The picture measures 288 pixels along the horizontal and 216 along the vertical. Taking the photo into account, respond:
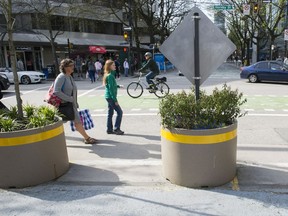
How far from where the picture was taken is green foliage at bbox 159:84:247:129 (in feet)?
13.4

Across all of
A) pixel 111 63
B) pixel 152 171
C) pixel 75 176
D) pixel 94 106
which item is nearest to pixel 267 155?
pixel 152 171

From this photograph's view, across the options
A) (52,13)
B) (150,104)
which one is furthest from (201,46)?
(52,13)

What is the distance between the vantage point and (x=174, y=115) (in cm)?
418

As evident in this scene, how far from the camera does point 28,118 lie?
4.79m

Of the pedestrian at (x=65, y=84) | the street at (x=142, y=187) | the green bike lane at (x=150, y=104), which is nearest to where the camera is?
the street at (x=142, y=187)

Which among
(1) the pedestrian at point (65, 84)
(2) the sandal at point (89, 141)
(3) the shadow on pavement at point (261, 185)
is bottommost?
(3) the shadow on pavement at point (261, 185)

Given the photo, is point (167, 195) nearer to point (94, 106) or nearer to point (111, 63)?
point (111, 63)

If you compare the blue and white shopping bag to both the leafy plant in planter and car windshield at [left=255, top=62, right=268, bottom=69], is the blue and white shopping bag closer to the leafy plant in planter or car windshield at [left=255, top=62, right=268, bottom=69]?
the leafy plant in planter

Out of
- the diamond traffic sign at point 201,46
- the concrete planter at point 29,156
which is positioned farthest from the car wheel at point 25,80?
the diamond traffic sign at point 201,46

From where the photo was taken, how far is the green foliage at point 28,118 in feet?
14.3

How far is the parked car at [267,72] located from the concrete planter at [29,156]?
582 inches

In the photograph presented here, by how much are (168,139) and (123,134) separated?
310cm

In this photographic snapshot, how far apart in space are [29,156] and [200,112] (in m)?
2.34

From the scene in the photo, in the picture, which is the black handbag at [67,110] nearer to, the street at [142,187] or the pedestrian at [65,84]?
the pedestrian at [65,84]
